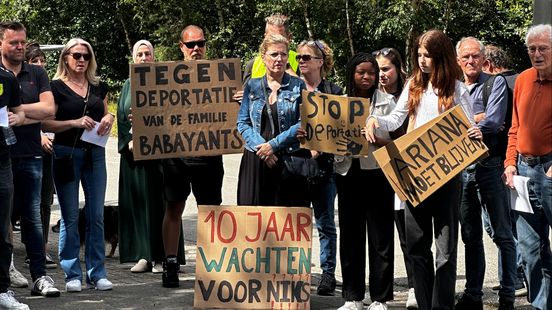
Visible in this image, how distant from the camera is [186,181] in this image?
30.4ft

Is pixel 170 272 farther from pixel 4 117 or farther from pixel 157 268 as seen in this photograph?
pixel 4 117

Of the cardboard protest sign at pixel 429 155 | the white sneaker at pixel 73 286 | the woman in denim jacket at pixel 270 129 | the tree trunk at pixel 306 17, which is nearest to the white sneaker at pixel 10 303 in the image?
the white sneaker at pixel 73 286

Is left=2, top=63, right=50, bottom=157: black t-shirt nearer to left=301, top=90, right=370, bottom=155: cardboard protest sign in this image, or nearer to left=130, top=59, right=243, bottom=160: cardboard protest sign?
left=130, top=59, right=243, bottom=160: cardboard protest sign

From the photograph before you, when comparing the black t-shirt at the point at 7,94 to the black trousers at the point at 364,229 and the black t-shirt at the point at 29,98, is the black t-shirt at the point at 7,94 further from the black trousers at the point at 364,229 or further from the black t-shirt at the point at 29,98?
the black trousers at the point at 364,229

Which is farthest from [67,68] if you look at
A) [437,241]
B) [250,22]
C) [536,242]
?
[250,22]

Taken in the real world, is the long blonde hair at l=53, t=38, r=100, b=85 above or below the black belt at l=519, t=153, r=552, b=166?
above

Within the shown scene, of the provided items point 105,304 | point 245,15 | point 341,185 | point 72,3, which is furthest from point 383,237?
point 72,3

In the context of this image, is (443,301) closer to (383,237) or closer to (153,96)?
(383,237)

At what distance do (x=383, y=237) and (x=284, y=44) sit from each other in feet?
5.19

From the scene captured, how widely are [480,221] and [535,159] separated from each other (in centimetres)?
123

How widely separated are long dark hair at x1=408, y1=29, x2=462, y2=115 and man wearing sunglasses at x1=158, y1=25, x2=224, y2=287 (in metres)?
2.26

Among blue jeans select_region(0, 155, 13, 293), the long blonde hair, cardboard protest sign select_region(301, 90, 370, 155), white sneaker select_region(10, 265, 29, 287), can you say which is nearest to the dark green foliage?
white sneaker select_region(10, 265, 29, 287)

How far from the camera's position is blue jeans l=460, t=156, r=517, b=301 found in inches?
324

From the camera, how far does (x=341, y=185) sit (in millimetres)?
8266
